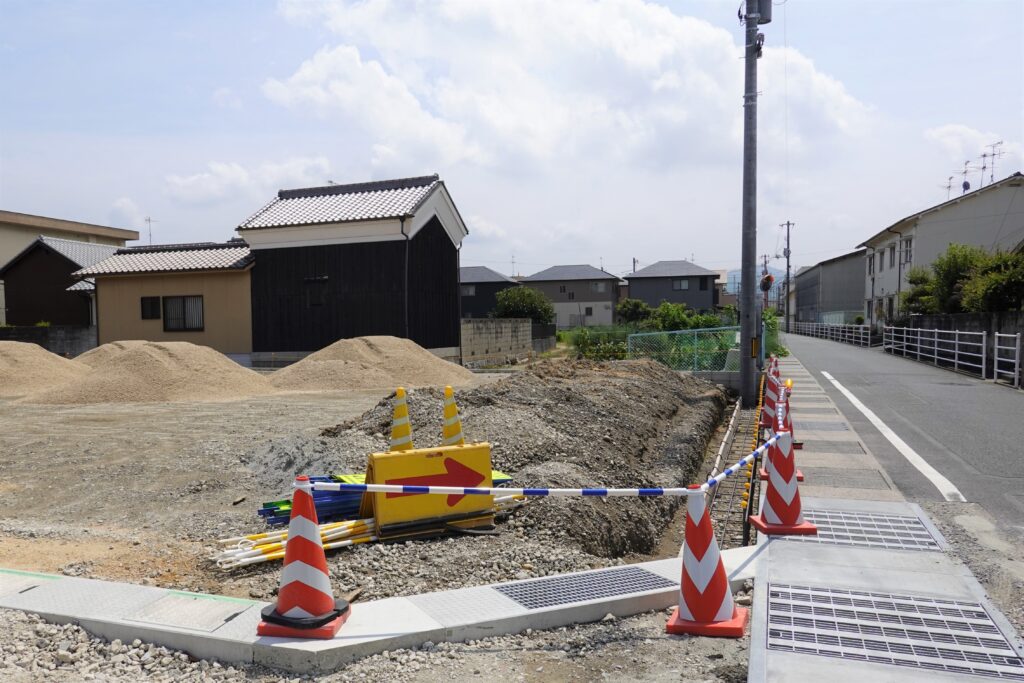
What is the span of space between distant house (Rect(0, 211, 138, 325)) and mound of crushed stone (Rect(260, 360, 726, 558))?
123 feet

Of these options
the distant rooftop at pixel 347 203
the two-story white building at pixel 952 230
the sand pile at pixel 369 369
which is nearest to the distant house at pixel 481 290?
the two-story white building at pixel 952 230

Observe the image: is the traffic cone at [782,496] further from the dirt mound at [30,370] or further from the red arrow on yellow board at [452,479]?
the dirt mound at [30,370]

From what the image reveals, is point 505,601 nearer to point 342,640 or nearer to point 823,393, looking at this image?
point 342,640

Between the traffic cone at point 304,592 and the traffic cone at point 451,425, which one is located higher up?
the traffic cone at point 451,425

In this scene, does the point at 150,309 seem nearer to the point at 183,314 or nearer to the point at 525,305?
the point at 183,314

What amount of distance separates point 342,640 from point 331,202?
82.9 ft

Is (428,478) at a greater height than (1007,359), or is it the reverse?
(1007,359)

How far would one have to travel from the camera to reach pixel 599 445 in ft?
31.3

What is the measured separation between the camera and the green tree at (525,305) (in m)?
46.9

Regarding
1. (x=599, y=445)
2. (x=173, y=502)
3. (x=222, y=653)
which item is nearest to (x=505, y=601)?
(x=222, y=653)

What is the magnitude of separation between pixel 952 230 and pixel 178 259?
133 ft

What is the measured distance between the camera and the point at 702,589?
4.01m

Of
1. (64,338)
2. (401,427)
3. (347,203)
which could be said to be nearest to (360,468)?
(401,427)

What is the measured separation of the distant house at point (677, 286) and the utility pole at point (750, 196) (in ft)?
171
